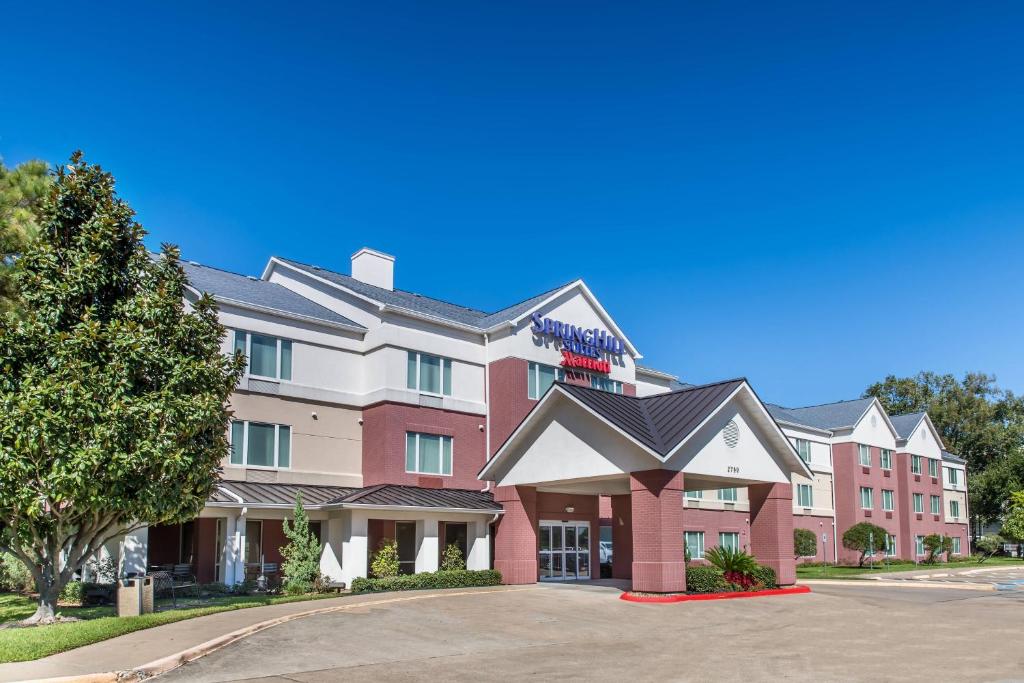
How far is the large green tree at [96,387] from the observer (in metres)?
17.7

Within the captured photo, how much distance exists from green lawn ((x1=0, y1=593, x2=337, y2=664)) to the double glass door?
11.3 m

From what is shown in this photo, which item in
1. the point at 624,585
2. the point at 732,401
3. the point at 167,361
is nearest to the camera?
the point at 167,361

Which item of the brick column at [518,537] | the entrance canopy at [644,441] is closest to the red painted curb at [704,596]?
the entrance canopy at [644,441]

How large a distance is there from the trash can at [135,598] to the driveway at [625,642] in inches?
141

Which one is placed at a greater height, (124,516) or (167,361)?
(167,361)

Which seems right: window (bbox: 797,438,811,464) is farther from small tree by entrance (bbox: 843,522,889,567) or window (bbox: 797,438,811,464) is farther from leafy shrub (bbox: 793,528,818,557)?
leafy shrub (bbox: 793,528,818,557)

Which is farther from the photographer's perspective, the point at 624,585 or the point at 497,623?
the point at 624,585

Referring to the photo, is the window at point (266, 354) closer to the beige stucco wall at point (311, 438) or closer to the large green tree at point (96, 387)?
the beige stucco wall at point (311, 438)

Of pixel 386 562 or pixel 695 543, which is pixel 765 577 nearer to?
pixel 386 562

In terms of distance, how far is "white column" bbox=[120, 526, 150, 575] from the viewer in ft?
84.4

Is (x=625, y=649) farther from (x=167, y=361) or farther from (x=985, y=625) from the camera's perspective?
(x=167, y=361)

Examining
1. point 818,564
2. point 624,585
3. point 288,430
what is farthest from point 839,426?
point 288,430

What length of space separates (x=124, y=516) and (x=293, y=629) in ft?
15.5

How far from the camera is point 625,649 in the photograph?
55.4ft
